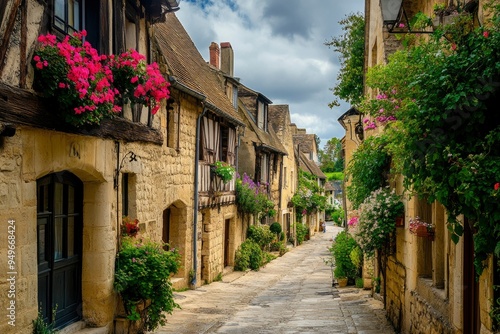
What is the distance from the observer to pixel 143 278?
7.14m

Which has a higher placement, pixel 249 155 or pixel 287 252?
pixel 249 155

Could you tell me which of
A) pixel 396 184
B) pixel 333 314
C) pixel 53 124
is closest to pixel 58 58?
pixel 53 124

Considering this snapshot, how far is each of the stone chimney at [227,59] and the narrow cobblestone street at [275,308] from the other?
8.50 m

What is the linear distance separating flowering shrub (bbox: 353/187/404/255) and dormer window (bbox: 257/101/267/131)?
14579 mm

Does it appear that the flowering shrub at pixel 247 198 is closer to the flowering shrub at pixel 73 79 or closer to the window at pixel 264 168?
the window at pixel 264 168

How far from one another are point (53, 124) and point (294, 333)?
483 centimetres

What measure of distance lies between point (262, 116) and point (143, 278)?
1712 centimetres

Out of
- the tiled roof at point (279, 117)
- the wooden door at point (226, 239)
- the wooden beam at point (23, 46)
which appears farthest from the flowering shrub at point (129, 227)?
the tiled roof at point (279, 117)

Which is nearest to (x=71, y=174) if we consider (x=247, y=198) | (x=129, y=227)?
(x=129, y=227)

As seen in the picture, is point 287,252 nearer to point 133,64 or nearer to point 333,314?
point 333,314

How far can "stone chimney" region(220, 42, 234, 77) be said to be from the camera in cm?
2116

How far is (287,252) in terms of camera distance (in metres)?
26.2

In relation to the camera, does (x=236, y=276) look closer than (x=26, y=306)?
No

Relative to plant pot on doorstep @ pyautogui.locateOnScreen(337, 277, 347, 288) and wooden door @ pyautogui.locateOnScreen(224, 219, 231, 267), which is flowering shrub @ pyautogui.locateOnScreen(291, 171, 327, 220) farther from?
plant pot on doorstep @ pyautogui.locateOnScreen(337, 277, 347, 288)
